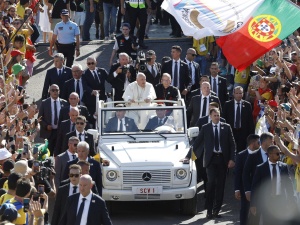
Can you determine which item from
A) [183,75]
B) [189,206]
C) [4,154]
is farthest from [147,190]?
[183,75]

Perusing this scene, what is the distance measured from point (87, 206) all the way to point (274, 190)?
3608mm

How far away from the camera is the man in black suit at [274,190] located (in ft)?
58.2

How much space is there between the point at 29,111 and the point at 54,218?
5074 millimetres

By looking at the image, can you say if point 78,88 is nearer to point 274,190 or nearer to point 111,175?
point 111,175

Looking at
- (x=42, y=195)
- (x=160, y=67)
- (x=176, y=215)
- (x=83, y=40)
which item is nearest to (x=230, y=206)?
(x=176, y=215)

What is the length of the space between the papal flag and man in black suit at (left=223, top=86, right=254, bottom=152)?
351 centimetres

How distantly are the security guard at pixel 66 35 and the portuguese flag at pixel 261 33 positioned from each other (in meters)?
9.81

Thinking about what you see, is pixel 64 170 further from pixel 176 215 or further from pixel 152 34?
pixel 152 34

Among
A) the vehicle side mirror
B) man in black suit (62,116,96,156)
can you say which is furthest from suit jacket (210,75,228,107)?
man in black suit (62,116,96,156)

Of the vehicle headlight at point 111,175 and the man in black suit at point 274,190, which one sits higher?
the man in black suit at point 274,190

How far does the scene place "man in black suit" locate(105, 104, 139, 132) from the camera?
21609 millimetres

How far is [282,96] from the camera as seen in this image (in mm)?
22078

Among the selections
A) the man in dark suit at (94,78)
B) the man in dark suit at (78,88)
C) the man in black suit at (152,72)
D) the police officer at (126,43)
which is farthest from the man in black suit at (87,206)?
the police officer at (126,43)

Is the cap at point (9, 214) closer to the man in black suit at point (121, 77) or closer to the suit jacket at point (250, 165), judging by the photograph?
the suit jacket at point (250, 165)
